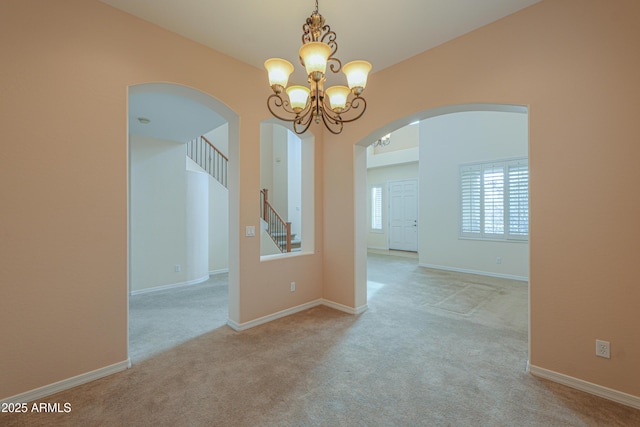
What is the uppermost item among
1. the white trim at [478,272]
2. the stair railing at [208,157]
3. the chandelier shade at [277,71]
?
the stair railing at [208,157]

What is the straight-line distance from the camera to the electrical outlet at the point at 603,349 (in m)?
2.05

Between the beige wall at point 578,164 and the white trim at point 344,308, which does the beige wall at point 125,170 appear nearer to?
the beige wall at point 578,164

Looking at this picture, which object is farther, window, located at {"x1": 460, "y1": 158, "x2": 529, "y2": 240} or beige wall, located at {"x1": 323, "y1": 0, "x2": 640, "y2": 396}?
window, located at {"x1": 460, "y1": 158, "x2": 529, "y2": 240}

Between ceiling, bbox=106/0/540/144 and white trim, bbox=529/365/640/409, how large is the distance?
123 inches

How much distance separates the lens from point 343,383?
220cm

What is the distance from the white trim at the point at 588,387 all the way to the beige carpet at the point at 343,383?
0.21 feet

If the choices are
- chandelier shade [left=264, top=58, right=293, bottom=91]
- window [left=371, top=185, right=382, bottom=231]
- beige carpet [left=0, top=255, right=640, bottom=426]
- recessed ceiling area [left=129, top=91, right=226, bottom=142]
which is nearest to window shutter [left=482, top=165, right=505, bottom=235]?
beige carpet [left=0, top=255, right=640, bottom=426]

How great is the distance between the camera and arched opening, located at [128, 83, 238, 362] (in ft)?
10.7

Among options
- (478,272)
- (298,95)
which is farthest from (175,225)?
(478,272)

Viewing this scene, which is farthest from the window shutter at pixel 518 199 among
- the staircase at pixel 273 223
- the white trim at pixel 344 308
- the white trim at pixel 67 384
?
the white trim at pixel 67 384

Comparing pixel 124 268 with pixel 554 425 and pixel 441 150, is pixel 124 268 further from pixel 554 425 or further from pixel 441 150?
pixel 441 150

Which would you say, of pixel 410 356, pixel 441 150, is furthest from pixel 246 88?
pixel 441 150

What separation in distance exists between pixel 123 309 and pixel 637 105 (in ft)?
14.2

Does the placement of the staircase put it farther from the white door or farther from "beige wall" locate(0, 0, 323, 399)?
the white door
